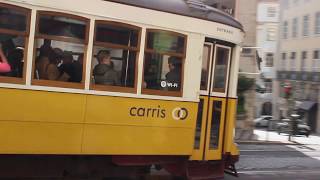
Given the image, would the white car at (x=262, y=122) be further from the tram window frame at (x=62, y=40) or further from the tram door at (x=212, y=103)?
the tram window frame at (x=62, y=40)

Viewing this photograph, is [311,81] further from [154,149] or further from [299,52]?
[154,149]

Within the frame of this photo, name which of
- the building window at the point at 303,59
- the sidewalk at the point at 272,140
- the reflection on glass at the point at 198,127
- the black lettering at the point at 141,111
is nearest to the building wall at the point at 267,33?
the building window at the point at 303,59

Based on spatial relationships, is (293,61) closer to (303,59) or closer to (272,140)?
(303,59)

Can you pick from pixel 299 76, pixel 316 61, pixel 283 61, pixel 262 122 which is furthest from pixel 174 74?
pixel 283 61

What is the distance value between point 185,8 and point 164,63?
89 centimetres

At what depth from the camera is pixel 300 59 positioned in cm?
4478

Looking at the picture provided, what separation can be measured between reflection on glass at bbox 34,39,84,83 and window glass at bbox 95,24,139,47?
32 cm

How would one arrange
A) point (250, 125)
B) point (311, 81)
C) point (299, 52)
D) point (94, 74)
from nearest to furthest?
point (94, 74) < point (250, 125) < point (311, 81) < point (299, 52)

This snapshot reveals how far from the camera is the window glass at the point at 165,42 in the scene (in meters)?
7.87

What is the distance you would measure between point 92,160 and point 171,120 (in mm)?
1282

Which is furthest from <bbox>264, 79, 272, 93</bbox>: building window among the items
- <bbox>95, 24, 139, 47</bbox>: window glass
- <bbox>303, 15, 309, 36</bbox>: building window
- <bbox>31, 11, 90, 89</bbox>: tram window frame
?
<bbox>31, 11, 90, 89</bbox>: tram window frame

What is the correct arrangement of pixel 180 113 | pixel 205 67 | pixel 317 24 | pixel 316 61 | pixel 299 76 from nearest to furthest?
pixel 180 113
pixel 205 67
pixel 316 61
pixel 317 24
pixel 299 76

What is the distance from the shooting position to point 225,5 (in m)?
30.1

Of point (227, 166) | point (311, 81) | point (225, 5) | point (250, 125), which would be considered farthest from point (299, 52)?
point (227, 166)
